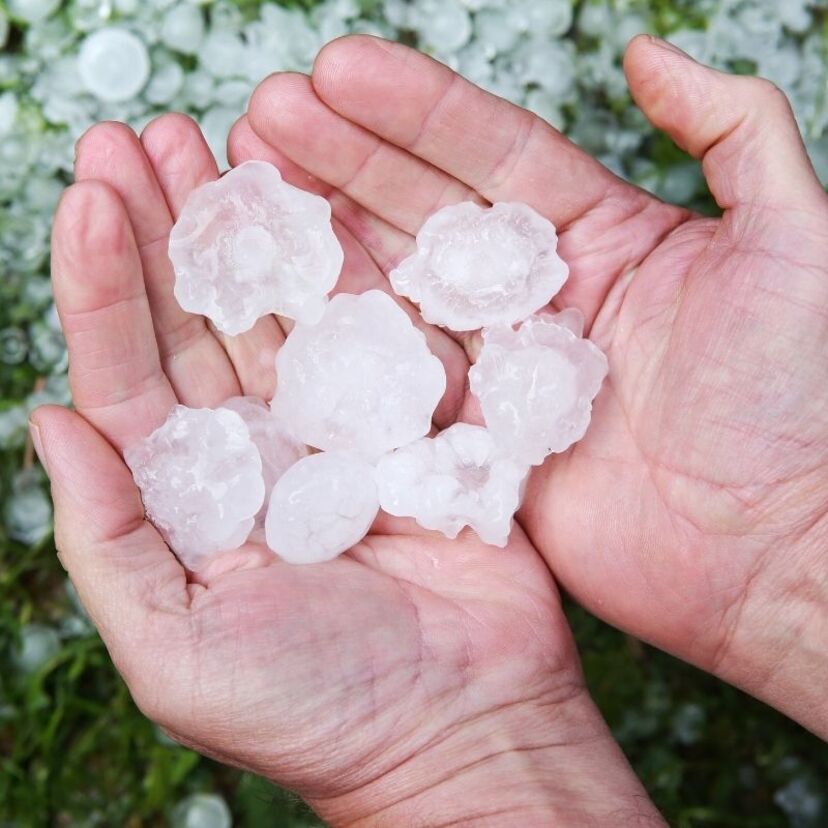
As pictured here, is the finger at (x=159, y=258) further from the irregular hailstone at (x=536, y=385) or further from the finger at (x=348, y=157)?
the irregular hailstone at (x=536, y=385)

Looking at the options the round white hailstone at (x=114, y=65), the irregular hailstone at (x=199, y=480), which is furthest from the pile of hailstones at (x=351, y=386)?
the round white hailstone at (x=114, y=65)

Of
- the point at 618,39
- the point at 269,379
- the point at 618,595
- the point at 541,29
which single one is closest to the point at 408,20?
the point at 541,29

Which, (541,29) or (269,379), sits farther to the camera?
(541,29)

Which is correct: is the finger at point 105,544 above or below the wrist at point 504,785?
above

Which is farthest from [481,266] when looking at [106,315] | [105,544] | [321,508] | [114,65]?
[114,65]

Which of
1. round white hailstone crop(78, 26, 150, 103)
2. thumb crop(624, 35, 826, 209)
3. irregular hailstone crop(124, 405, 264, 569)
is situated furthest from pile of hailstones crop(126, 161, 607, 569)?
round white hailstone crop(78, 26, 150, 103)

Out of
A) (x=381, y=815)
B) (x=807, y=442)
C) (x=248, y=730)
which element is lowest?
(x=381, y=815)

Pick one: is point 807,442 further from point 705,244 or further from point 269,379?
point 269,379
